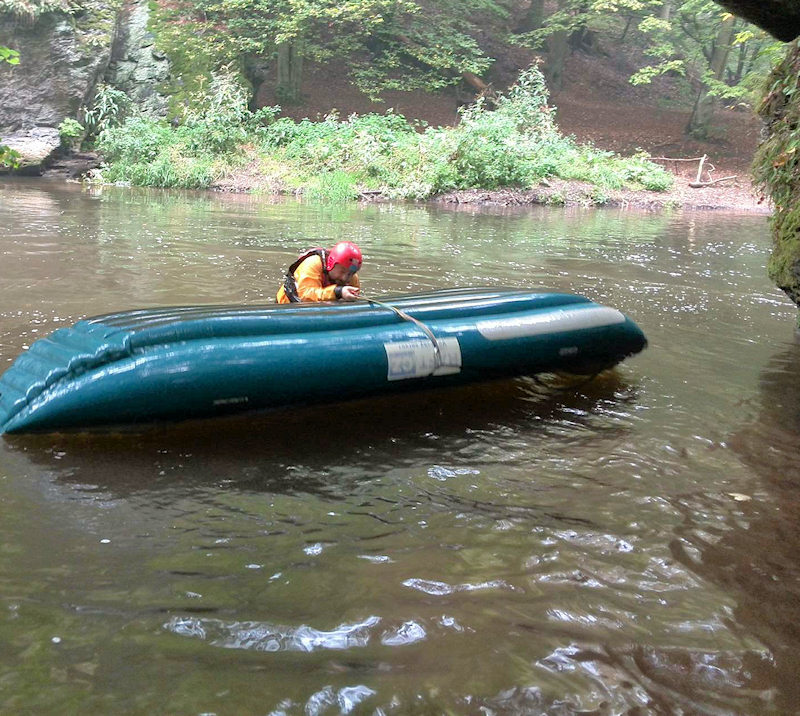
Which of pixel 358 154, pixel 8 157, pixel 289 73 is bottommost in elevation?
pixel 8 157

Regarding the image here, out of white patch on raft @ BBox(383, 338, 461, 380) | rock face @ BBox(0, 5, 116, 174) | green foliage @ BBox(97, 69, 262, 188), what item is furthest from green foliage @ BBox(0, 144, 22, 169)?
rock face @ BBox(0, 5, 116, 174)

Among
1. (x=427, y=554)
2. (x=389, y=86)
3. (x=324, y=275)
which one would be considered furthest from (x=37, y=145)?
(x=427, y=554)

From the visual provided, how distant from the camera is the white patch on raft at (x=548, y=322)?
420 cm

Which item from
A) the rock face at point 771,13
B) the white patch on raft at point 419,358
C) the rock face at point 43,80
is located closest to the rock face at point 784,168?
the rock face at point 771,13

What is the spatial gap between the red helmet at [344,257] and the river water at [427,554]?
102 cm

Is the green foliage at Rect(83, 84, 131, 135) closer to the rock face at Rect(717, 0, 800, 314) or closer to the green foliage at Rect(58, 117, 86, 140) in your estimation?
the green foliage at Rect(58, 117, 86, 140)

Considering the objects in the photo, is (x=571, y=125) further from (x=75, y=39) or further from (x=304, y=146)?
(x=75, y=39)

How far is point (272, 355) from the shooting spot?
3.61 m

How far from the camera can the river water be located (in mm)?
1982

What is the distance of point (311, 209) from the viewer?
1446 cm

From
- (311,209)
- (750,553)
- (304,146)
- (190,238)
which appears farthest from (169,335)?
(304,146)

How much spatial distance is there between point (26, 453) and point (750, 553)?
2.85 meters

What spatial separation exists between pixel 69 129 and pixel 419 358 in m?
18.0

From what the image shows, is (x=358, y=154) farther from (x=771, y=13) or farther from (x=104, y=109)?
(x=771, y=13)
